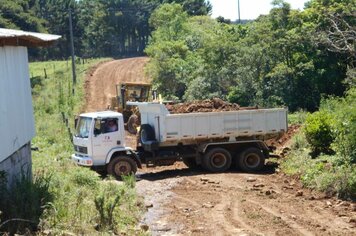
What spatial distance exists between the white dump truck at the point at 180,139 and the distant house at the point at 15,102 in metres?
4.25

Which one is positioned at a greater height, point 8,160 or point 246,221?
point 8,160

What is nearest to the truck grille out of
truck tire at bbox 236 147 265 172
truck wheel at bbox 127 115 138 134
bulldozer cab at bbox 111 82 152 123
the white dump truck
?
the white dump truck

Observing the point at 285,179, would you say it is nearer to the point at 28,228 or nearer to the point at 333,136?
the point at 333,136

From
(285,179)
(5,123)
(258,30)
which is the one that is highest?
(258,30)

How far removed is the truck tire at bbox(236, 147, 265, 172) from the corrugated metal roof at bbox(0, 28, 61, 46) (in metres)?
9.33

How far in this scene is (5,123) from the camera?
39.5 ft

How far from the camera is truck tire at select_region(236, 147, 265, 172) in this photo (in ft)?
70.0

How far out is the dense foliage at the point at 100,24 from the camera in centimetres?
8988

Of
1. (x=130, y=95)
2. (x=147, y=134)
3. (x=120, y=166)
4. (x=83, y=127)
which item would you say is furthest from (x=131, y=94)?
(x=120, y=166)

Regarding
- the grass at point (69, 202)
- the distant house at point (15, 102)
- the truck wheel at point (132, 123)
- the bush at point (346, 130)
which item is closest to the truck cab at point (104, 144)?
the grass at point (69, 202)

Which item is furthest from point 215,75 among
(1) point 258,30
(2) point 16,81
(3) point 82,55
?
(3) point 82,55

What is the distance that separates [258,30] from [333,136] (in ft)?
52.9

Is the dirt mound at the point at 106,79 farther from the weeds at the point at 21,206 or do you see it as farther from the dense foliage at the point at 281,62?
the weeds at the point at 21,206

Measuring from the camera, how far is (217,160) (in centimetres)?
2112
